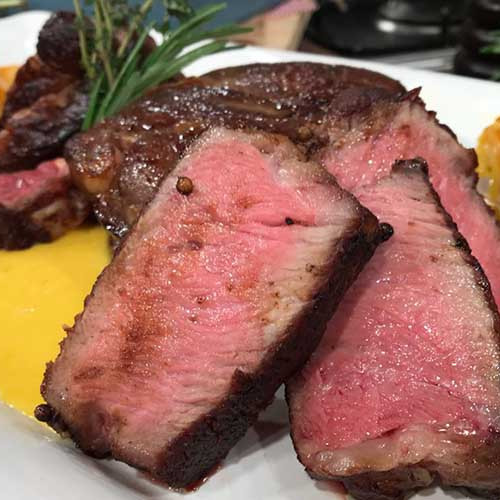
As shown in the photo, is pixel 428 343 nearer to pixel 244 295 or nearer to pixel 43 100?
pixel 244 295

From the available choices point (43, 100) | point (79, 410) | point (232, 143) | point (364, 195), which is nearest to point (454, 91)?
point (364, 195)

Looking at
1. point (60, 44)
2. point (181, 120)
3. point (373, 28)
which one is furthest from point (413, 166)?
point (373, 28)

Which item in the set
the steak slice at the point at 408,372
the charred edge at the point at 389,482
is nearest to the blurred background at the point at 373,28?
the steak slice at the point at 408,372

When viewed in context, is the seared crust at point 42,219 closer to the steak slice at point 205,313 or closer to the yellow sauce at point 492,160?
the steak slice at point 205,313

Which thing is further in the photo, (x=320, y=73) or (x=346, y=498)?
(x=320, y=73)

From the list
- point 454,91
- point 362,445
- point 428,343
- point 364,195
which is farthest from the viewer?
point 454,91
